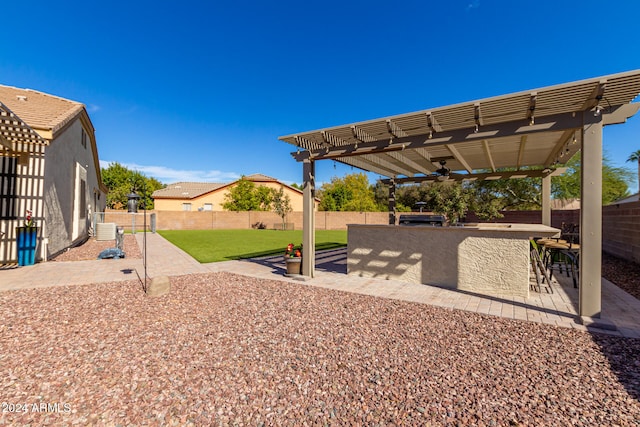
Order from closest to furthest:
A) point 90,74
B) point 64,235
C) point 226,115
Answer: point 64,235 → point 90,74 → point 226,115

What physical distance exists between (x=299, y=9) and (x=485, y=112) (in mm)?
12142

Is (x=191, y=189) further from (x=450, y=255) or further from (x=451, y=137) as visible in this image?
(x=451, y=137)

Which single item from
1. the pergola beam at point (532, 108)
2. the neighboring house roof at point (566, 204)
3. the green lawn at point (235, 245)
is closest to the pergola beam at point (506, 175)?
the pergola beam at point (532, 108)

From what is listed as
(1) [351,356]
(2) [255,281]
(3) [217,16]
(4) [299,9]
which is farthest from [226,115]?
(1) [351,356]

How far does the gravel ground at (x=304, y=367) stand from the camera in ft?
7.34

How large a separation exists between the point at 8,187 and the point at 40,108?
145 inches

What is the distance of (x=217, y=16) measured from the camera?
13562 mm

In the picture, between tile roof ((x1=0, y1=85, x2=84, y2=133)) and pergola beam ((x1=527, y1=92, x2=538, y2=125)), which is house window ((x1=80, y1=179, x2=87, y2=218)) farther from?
pergola beam ((x1=527, y1=92, x2=538, y2=125))

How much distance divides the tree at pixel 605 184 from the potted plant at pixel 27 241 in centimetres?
3019

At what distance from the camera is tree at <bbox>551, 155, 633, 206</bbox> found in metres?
22.8

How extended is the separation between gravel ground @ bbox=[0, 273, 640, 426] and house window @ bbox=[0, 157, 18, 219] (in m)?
4.93

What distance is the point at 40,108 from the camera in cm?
1012

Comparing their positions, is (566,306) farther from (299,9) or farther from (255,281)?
(299,9)

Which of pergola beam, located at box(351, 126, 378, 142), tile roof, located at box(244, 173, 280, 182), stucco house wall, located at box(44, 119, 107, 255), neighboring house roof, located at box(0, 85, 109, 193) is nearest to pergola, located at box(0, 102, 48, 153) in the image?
neighboring house roof, located at box(0, 85, 109, 193)
